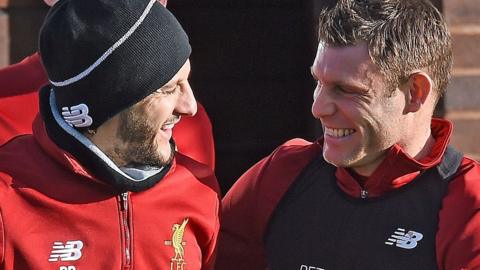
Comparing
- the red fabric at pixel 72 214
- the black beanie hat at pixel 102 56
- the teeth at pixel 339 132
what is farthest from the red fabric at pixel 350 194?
the black beanie hat at pixel 102 56

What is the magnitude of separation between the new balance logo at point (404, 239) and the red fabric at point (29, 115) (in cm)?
68

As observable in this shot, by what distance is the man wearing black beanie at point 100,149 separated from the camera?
275 cm

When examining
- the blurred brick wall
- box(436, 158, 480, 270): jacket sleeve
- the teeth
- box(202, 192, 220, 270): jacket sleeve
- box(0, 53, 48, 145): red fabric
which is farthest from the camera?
the blurred brick wall

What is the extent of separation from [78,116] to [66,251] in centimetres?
33

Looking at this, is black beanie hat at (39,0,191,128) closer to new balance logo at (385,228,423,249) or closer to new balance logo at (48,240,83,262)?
new balance logo at (48,240,83,262)

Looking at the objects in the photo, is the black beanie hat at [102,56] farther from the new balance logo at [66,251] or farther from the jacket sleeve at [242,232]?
the jacket sleeve at [242,232]

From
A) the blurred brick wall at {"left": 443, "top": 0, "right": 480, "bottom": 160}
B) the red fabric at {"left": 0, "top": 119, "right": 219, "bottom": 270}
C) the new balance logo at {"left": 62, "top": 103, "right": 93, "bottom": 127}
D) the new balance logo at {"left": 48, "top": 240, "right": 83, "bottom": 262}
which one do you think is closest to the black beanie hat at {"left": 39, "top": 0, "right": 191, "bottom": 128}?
the new balance logo at {"left": 62, "top": 103, "right": 93, "bottom": 127}

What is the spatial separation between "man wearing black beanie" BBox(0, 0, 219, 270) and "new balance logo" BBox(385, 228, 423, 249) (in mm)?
529

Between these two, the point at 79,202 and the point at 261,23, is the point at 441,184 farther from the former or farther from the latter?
the point at 261,23

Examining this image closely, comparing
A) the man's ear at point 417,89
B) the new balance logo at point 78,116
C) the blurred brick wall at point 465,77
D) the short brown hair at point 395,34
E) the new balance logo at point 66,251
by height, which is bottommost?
the blurred brick wall at point 465,77

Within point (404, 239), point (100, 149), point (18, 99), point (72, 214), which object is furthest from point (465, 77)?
point (72, 214)

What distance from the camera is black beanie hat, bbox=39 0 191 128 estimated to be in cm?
276

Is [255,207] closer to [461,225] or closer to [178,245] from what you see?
[178,245]

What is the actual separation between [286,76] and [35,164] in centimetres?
277
